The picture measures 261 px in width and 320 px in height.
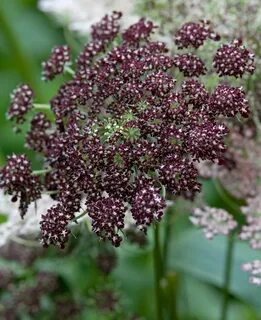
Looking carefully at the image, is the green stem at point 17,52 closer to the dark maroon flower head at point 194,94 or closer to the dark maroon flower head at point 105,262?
the dark maroon flower head at point 105,262

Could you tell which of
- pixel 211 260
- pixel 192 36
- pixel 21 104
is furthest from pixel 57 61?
pixel 211 260

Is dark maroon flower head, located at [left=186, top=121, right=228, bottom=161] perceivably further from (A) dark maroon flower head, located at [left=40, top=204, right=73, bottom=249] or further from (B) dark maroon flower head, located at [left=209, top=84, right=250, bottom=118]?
(A) dark maroon flower head, located at [left=40, top=204, right=73, bottom=249]

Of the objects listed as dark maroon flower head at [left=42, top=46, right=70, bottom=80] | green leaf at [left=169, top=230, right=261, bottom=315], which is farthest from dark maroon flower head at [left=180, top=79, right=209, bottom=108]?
green leaf at [left=169, top=230, right=261, bottom=315]

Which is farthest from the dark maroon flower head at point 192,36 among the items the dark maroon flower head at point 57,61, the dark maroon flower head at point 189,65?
the dark maroon flower head at point 57,61

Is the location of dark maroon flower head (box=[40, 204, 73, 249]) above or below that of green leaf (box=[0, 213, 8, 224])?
below

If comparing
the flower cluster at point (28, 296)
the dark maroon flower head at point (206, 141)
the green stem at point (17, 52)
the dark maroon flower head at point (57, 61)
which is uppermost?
the green stem at point (17, 52)

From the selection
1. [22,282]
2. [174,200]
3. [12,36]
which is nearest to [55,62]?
[174,200]
